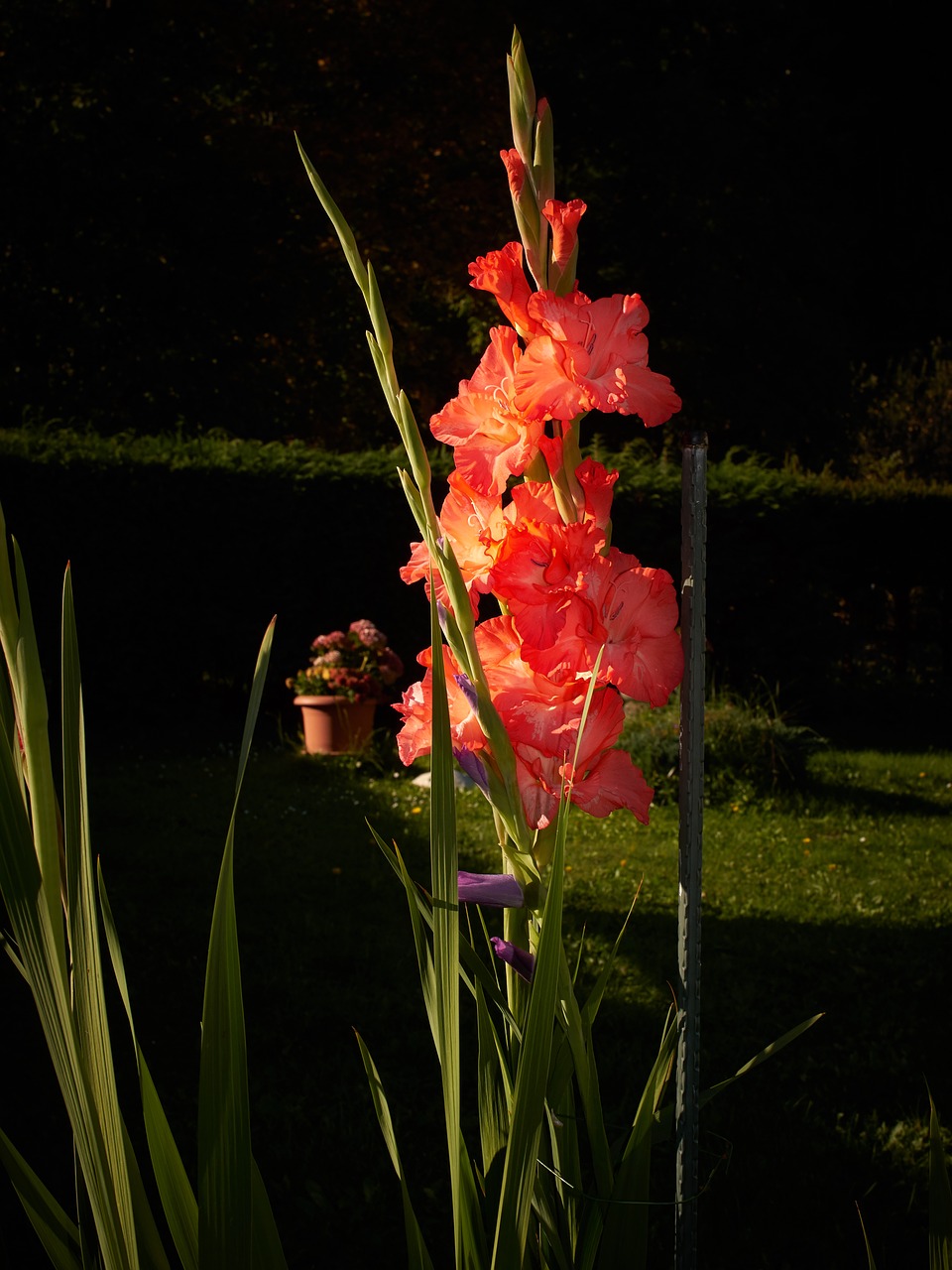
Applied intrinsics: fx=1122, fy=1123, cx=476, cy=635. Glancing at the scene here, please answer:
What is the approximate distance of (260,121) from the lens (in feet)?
43.3

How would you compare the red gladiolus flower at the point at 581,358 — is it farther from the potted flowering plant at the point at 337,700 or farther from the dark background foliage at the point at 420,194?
the dark background foliage at the point at 420,194

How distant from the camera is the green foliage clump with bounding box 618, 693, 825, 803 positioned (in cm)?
602

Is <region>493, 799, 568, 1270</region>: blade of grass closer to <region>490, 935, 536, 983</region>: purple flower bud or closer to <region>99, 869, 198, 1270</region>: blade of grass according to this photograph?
<region>490, 935, 536, 983</region>: purple flower bud

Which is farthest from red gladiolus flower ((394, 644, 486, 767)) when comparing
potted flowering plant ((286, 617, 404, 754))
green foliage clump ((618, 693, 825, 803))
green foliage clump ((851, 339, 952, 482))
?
green foliage clump ((851, 339, 952, 482))

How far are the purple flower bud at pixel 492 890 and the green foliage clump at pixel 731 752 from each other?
17.0 feet

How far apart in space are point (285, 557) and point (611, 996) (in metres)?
5.36

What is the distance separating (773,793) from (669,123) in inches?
442

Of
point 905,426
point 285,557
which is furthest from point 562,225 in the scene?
point 905,426

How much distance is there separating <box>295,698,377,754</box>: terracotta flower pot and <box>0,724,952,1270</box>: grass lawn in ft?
2.99

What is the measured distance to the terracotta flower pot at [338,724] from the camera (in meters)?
7.03

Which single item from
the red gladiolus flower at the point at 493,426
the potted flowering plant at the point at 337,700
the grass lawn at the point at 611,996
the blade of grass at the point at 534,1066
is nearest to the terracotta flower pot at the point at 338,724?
the potted flowering plant at the point at 337,700

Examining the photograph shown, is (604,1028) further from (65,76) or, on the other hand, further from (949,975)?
(65,76)

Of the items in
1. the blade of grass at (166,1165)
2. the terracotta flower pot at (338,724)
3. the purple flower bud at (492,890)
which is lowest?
the terracotta flower pot at (338,724)

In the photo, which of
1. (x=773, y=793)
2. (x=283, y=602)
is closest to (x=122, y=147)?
(x=283, y=602)
